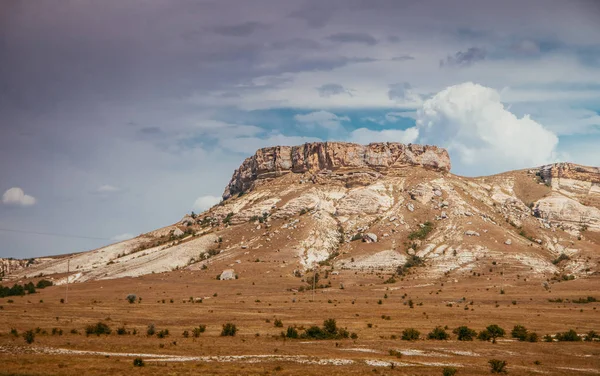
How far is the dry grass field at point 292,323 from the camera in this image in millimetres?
37656

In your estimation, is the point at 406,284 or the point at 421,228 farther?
the point at 421,228

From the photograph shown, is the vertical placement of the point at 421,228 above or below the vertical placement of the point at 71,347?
above

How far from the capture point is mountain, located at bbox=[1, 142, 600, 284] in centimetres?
12512

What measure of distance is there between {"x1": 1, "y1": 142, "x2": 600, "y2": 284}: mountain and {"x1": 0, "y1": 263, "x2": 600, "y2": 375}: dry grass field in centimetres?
1014

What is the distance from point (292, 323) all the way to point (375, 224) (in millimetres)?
83152

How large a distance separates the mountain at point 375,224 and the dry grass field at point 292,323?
1014cm

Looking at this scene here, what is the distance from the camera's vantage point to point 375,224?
14338 centimetres

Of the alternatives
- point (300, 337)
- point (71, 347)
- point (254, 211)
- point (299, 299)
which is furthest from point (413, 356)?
point (254, 211)

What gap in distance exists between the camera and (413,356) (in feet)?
138

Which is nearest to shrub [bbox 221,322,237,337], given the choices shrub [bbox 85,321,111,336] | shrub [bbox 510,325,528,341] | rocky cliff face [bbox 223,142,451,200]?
shrub [bbox 85,321,111,336]

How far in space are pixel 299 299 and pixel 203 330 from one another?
38.4 meters

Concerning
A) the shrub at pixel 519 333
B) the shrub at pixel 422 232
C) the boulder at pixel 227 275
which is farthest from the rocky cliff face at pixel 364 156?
the shrub at pixel 519 333

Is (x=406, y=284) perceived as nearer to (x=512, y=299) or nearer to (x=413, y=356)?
(x=512, y=299)

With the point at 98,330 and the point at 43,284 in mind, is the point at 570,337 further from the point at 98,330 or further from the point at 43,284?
the point at 43,284
